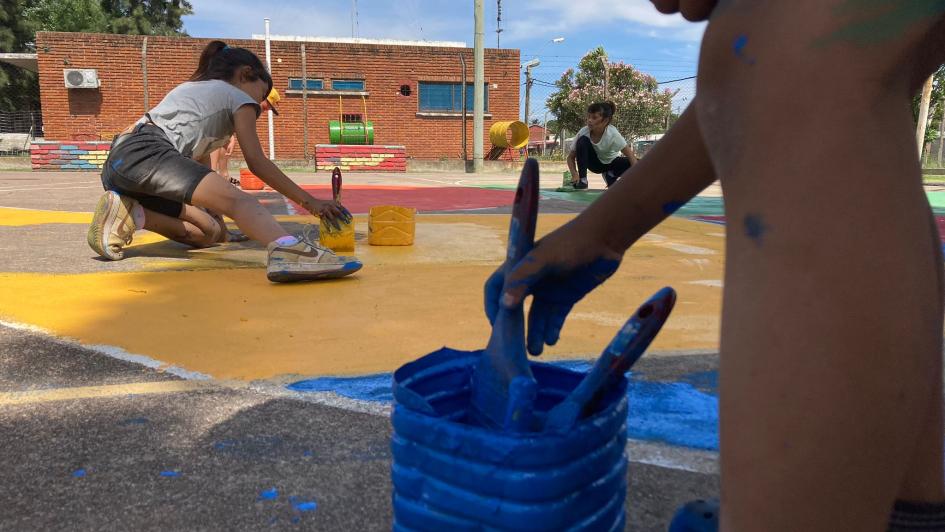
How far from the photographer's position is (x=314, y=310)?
8.04 feet

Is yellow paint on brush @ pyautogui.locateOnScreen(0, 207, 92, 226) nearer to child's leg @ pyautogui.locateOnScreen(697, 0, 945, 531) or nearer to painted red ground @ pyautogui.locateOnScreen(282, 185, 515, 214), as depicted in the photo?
painted red ground @ pyautogui.locateOnScreen(282, 185, 515, 214)

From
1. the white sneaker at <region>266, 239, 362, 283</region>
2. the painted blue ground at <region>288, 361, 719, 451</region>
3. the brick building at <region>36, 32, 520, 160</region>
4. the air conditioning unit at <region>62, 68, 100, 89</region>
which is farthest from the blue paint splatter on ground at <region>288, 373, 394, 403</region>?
the air conditioning unit at <region>62, 68, 100, 89</region>

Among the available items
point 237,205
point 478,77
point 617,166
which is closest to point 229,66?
point 237,205

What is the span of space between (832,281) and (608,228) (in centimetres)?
50

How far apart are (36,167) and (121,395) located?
18.1 m

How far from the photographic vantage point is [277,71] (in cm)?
1948

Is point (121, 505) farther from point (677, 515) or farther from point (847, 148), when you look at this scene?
point (847, 148)

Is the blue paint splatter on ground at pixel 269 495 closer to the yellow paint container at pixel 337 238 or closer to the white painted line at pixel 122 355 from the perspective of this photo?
the white painted line at pixel 122 355

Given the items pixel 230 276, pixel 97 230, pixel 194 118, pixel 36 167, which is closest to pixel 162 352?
pixel 230 276

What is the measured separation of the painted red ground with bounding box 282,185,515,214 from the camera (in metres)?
6.79

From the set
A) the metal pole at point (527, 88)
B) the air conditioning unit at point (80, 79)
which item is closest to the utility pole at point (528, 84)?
the metal pole at point (527, 88)

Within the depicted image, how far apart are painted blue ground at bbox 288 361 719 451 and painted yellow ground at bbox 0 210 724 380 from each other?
104 millimetres

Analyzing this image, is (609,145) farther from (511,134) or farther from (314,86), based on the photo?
(314,86)

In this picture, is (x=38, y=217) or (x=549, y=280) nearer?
(x=549, y=280)
